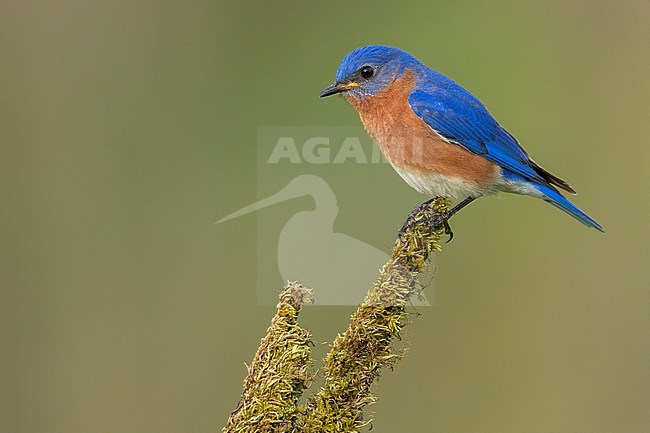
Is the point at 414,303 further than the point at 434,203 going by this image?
No

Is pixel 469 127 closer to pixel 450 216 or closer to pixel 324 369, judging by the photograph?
pixel 450 216

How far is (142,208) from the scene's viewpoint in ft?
24.2

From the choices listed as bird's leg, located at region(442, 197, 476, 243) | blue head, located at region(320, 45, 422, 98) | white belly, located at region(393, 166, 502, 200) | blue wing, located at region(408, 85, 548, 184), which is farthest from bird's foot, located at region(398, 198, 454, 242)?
blue head, located at region(320, 45, 422, 98)

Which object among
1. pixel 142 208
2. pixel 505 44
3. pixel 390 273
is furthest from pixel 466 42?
pixel 390 273

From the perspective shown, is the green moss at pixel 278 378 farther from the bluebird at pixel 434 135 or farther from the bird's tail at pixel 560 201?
the bird's tail at pixel 560 201

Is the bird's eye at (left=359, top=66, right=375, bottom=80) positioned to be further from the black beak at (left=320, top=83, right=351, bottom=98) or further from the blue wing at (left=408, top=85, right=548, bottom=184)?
the blue wing at (left=408, top=85, right=548, bottom=184)

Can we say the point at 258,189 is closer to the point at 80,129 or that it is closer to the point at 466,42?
the point at 80,129

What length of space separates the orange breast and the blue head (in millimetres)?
42

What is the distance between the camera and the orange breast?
4.81 m

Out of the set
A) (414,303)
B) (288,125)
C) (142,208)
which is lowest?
(414,303)

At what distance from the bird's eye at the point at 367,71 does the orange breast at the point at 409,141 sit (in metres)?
0.11

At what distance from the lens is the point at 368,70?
16.0ft

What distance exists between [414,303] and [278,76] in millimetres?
4696

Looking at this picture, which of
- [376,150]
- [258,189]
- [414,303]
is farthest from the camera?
[258,189]
